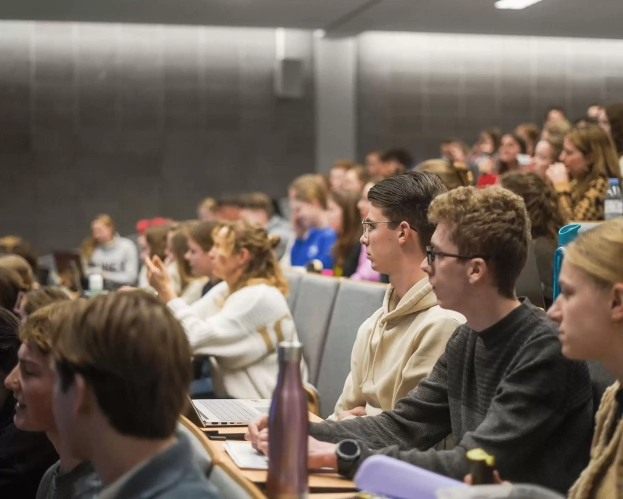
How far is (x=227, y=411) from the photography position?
2.66 meters

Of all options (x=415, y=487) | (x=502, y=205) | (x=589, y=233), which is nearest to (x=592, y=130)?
(x=502, y=205)

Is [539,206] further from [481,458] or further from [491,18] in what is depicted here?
[491,18]

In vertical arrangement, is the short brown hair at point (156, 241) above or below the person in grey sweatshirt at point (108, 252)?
above

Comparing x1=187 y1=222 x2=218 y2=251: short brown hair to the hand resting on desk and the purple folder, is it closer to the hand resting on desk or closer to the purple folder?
the hand resting on desk

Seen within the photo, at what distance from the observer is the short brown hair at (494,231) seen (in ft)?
6.89

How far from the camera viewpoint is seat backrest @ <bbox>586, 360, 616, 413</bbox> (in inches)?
79.0

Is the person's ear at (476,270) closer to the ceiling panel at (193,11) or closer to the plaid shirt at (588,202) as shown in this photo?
the plaid shirt at (588,202)

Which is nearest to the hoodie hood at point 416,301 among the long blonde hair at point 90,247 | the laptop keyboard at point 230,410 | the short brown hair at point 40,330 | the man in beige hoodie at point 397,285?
the man in beige hoodie at point 397,285

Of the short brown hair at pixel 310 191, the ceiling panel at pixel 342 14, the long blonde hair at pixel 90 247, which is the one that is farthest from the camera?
the long blonde hair at pixel 90 247

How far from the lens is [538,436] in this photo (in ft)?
6.32

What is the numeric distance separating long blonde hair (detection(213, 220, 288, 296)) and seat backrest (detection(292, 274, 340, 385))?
166 millimetres

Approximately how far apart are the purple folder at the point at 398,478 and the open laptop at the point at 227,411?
85cm

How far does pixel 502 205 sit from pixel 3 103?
9.63m

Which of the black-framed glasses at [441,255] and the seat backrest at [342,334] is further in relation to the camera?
the seat backrest at [342,334]
